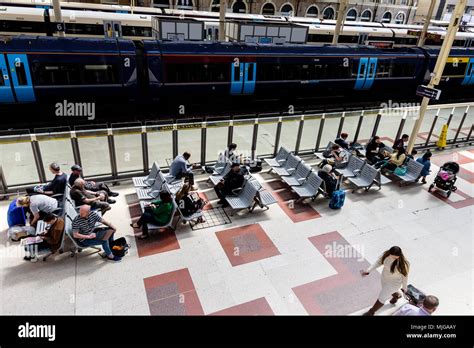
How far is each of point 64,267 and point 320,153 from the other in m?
7.78

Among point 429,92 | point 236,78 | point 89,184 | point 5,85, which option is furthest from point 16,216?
point 429,92

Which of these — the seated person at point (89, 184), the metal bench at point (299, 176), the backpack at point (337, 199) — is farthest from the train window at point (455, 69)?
the seated person at point (89, 184)

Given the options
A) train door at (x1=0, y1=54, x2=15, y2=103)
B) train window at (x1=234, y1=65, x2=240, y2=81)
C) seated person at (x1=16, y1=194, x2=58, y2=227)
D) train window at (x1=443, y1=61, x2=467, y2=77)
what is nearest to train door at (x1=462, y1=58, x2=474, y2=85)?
train window at (x1=443, y1=61, x2=467, y2=77)

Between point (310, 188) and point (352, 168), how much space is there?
6.38ft

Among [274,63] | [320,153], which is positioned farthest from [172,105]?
[320,153]

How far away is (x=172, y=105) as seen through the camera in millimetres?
14211

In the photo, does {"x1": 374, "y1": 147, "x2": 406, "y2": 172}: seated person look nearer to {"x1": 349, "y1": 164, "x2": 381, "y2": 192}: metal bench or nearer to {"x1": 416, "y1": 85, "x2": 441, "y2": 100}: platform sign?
{"x1": 349, "y1": 164, "x2": 381, "y2": 192}: metal bench

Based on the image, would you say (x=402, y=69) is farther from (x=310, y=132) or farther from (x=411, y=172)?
(x=411, y=172)

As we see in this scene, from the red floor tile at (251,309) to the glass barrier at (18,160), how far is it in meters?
5.70

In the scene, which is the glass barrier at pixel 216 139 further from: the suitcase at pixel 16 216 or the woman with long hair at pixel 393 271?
the woman with long hair at pixel 393 271

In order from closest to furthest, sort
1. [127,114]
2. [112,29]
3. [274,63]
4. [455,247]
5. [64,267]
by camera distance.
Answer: [64,267], [455,247], [127,114], [274,63], [112,29]

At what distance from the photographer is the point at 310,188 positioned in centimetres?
877

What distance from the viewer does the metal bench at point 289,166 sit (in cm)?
945
